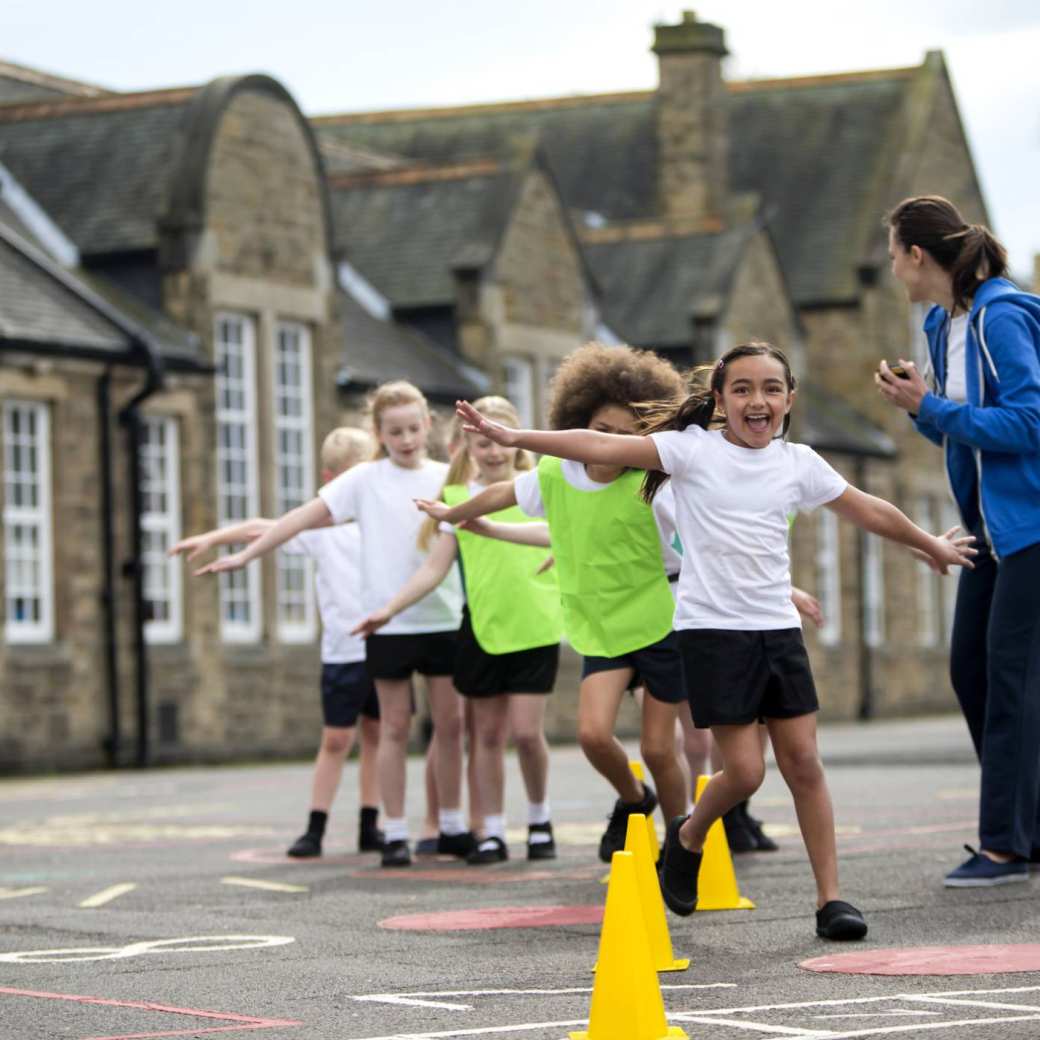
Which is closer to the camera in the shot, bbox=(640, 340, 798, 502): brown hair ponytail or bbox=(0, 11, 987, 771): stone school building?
bbox=(640, 340, 798, 502): brown hair ponytail

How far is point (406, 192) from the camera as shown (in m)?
38.0

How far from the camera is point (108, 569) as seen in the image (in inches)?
1104

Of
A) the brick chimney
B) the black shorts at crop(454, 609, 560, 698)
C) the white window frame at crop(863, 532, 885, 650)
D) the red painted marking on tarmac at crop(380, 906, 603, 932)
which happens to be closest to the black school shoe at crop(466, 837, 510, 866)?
the black shorts at crop(454, 609, 560, 698)

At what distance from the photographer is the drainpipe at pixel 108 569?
2789cm

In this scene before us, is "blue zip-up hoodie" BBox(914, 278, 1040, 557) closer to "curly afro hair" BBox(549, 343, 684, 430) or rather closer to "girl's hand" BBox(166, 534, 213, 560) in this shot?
"curly afro hair" BBox(549, 343, 684, 430)

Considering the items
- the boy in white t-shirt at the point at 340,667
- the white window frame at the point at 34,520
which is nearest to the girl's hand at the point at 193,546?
the boy in white t-shirt at the point at 340,667

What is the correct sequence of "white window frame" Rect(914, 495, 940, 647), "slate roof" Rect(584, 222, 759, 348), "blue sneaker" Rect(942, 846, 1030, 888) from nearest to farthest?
"blue sneaker" Rect(942, 846, 1030, 888) → "slate roof" Rect(584, 222, 759, 348) → "white window frame" Rect(914, 495, 940, 647)

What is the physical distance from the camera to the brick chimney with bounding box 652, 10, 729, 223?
46688 millimetres

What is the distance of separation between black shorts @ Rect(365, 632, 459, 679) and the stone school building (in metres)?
15.4

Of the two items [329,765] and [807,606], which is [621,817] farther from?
[329,765]

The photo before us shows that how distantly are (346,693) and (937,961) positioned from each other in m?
5.41

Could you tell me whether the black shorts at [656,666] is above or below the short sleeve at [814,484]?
below

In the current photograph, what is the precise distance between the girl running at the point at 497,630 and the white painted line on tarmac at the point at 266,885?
3.20 feet

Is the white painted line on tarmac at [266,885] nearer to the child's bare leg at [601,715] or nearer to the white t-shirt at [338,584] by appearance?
the child's bare leg at [601,715]
